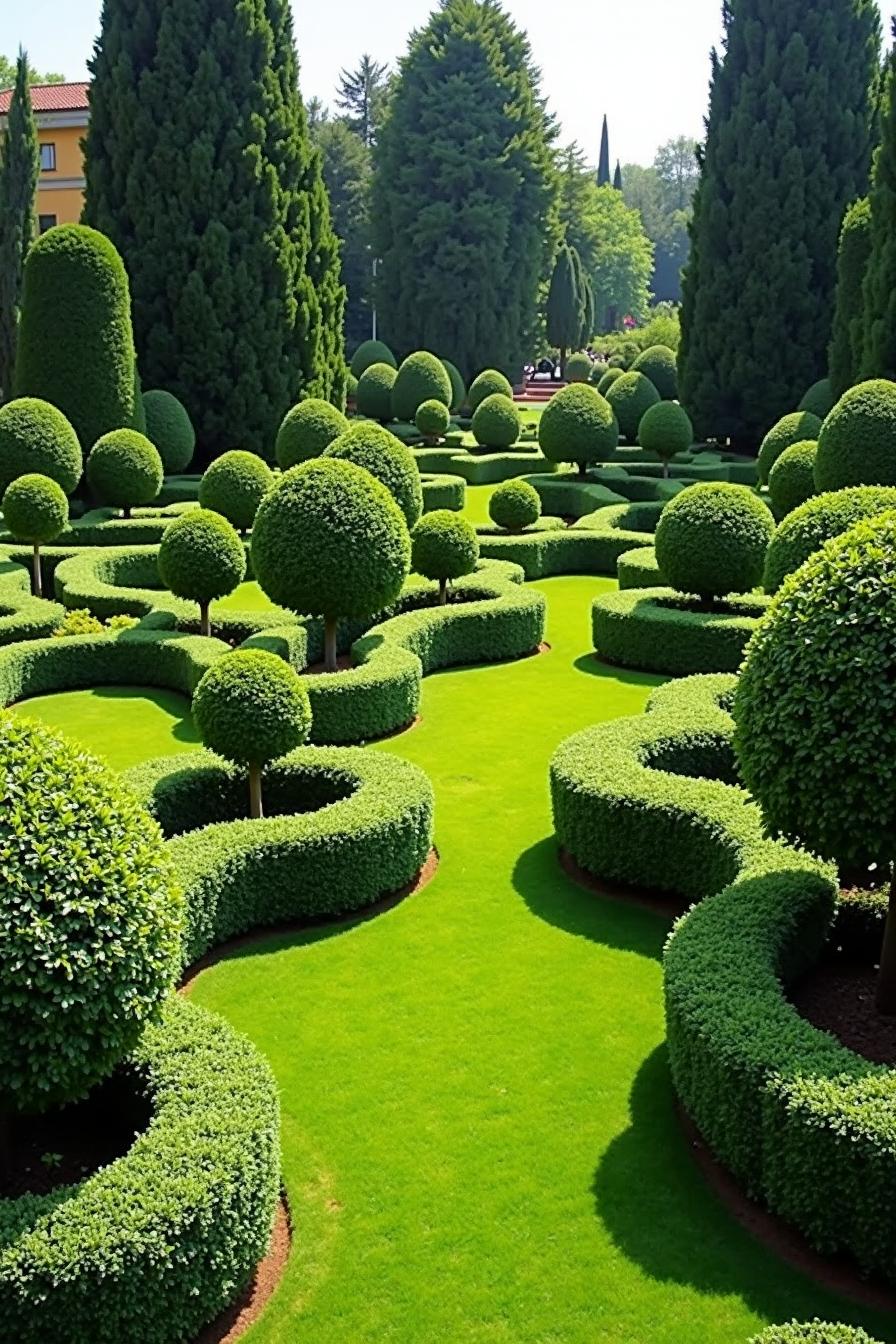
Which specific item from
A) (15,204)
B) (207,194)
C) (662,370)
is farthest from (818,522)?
(15,204)

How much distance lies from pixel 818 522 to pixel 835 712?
586 cm

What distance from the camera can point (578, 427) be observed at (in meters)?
30.5

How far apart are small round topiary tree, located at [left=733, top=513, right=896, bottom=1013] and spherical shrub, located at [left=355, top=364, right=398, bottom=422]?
3841 cm

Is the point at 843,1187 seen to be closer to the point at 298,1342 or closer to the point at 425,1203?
the point at 425,1203

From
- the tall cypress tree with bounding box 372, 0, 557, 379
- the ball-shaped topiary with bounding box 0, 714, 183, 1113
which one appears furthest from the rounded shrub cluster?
the tall cypress tree with bounding box 372, 0, 557, 379

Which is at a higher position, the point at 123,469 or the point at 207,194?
the point at 207,194

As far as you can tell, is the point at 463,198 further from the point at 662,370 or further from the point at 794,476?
the point at 794,476

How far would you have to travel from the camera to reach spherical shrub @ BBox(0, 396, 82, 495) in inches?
796

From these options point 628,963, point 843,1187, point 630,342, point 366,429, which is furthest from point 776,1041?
point 630,342

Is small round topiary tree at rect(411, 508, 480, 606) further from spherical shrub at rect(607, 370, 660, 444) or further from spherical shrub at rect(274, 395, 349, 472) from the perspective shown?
spherical shrub at rect(607, 370, 660, 444)

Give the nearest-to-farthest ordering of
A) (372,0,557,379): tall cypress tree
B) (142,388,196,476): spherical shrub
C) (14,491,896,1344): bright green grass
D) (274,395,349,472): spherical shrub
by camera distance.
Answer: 1. (14,491,896,1344): bright green grass
2. (274,395,349,472): spherical shrub
3. (142,388,196,476): spherical shrub
4. (372,0,557,379): tall cypress tree

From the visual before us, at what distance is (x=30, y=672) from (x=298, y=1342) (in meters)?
11.6

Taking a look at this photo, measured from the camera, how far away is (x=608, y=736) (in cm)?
1091

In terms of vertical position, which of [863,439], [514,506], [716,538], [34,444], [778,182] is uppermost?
[778,182]
